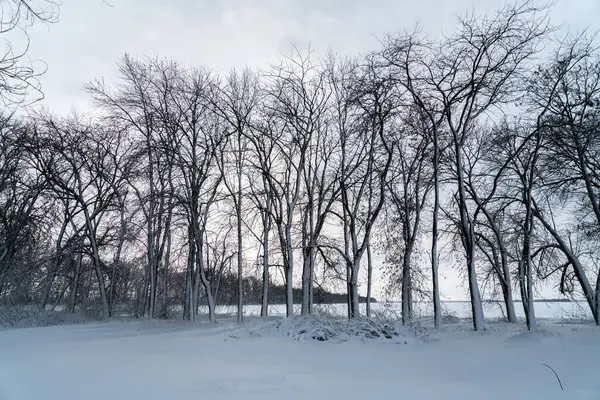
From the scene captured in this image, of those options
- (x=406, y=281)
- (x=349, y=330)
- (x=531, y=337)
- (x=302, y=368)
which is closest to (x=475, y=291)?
(x=531, y=337)

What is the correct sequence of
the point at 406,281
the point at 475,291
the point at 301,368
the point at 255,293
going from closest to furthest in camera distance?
the point at 301,368 < the point at 475,291 < the point at 406,281 < the point at 255,293

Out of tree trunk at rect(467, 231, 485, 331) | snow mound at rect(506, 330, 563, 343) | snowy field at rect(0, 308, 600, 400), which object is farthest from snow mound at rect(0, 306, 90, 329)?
snow mound at rect(506, 330, 563, 343)

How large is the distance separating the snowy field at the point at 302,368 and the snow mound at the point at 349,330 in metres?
0.26

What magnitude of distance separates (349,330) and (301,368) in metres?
5.37

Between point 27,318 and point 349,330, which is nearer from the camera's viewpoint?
point 349,330

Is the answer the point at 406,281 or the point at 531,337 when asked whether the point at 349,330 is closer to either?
the point at 531,337

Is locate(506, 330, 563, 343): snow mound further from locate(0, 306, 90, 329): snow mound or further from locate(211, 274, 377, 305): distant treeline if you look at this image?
locate(0, 306, 90, 329): snow mound

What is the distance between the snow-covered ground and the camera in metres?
4.52

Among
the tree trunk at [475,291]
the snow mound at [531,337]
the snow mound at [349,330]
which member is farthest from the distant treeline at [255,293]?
the snow mound at [531,337]

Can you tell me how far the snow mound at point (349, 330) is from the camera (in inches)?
417

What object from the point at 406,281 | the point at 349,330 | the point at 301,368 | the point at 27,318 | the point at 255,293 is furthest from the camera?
the point at 255,293

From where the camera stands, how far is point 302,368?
20.4 ft

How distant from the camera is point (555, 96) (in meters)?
14.4

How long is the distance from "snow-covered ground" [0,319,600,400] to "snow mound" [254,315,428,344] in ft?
1.41
